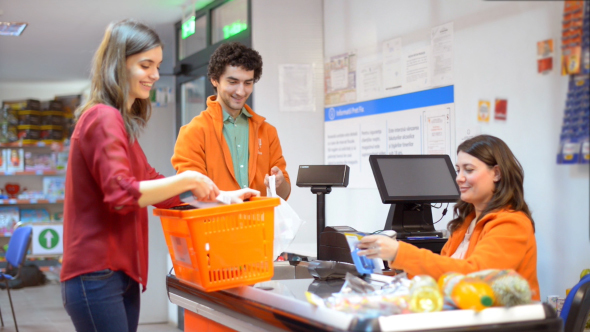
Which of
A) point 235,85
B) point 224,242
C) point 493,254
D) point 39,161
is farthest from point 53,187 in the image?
point 493,254

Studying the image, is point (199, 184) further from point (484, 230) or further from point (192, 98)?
point (192, 98)

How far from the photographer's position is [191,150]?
8.74 ft

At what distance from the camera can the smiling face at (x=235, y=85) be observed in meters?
2.70

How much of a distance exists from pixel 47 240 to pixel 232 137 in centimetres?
596

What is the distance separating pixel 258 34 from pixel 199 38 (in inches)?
60.5

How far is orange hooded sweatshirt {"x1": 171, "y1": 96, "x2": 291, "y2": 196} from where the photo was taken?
2660 millimetres

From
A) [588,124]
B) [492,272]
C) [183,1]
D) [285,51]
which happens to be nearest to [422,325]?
[492,272]

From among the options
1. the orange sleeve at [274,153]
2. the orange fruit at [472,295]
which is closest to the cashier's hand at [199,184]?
the orange fruit at [472,295]

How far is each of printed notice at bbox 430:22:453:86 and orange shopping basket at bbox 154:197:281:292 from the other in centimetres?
178

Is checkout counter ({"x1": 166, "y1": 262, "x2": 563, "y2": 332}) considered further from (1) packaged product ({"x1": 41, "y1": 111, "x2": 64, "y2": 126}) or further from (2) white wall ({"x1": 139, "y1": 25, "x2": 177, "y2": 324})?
(1) packaged product ({"x1": 41, "y1": 111, "x2": 64, "y2": 126})

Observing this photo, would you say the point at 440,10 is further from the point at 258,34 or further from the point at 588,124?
the point at 588,124

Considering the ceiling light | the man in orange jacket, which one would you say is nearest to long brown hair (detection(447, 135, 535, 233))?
the man in orange jacket

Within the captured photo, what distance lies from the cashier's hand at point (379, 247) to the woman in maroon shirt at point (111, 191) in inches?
18.5

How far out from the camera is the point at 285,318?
5.05 ft
